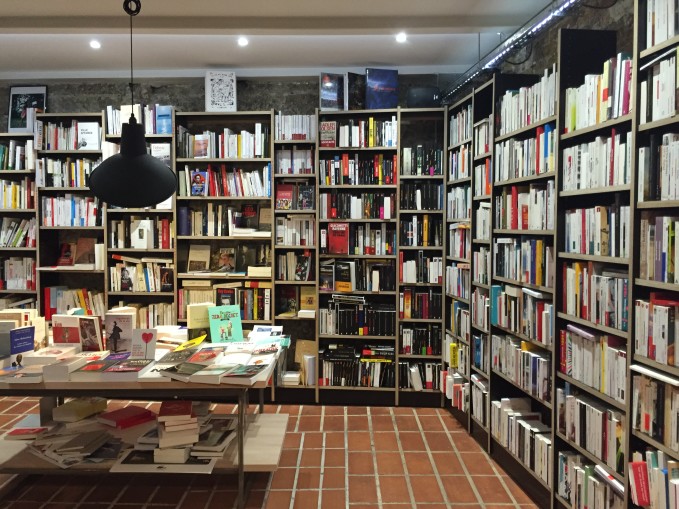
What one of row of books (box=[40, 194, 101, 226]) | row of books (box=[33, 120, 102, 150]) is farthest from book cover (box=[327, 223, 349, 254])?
row of books (box=[33, 120, 102, 150])

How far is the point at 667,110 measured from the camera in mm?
2186

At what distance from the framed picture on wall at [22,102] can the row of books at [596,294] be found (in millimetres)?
5487

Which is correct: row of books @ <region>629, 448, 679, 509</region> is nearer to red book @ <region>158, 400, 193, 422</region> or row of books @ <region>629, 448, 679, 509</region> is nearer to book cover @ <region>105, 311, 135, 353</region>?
red book @ <region>158, 400, 193, 422</region>

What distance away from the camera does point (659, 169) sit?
7.47 ft

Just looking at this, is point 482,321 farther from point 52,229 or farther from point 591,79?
point 52,229

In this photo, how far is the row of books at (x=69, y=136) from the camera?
5395 mm

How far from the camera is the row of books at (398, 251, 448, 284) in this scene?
5.22 m

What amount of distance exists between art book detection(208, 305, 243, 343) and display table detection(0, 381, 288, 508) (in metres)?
0.50

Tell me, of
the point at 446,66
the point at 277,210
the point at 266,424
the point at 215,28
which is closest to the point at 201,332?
the point at 266,424

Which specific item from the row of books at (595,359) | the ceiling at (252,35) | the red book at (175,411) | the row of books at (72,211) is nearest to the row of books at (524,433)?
the row of books at (595,359)

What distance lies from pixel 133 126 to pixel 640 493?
295 cm

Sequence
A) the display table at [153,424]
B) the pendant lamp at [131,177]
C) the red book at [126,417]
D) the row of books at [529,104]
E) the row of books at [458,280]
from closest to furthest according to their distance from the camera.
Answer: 1. the pendant lamp at [131,177]
2. the display table at [153,424]
3. the row of books at [529,104]
4. the red book at [126,417]
5. the row of books at [458,280]

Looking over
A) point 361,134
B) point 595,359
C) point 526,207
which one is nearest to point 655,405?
point 595,359

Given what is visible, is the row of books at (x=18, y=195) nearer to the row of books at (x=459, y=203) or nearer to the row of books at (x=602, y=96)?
the row of books at (x=459, y=203)
